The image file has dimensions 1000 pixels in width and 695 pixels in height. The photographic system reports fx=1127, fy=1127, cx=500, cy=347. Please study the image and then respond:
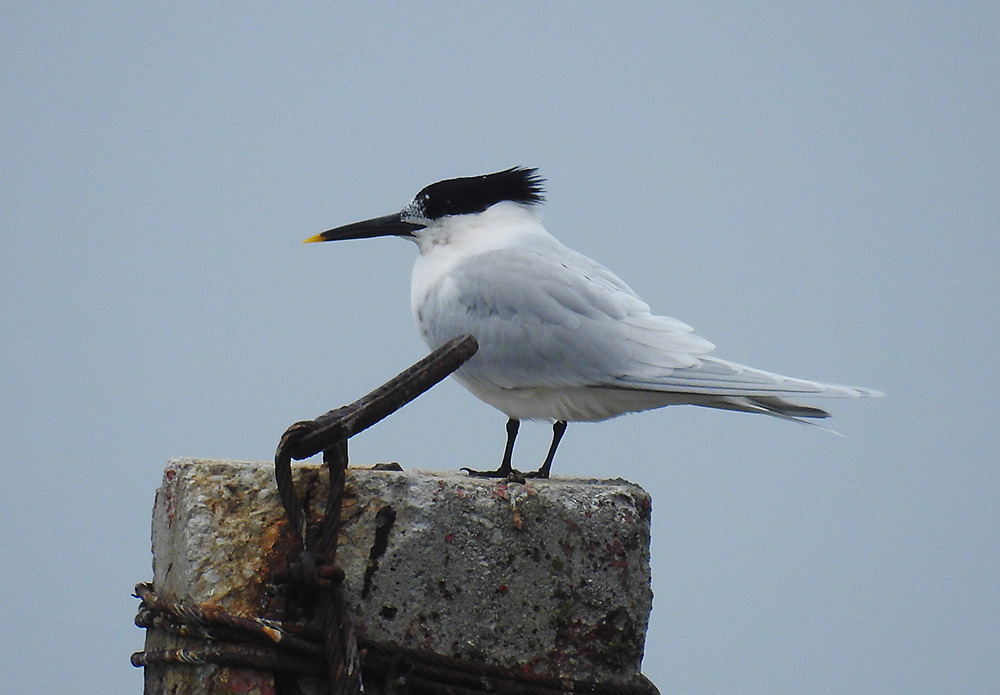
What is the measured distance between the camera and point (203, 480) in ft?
8.50

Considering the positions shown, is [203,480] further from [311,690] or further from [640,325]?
[640,325]

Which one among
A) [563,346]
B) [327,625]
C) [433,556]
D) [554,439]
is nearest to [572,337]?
[563,346]

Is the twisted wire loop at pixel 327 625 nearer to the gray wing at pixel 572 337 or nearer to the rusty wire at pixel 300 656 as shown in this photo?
the rusty wire at pixel 300 656

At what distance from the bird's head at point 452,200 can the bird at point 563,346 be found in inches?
12.0

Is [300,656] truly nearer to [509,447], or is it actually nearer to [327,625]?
[327,625]

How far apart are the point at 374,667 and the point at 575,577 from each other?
53 cm

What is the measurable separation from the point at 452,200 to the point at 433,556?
8.22ft

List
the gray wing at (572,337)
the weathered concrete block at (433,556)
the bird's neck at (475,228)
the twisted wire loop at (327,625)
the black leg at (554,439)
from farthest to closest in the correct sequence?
1. the bird's neck at (475,228)
2. the black leg at (554,439)
3. the gray wing at (572,337)
4. the weathered concrete block at (433,556)
5. the twisted wire loop at (327,625)

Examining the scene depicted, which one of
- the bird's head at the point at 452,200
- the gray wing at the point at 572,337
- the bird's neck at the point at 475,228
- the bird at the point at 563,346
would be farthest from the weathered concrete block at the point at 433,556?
the bird's head at the point at 452,200

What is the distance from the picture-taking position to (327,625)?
2416 millimetres

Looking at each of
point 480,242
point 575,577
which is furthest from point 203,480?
point 480,242

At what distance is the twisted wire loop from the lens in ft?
7.86

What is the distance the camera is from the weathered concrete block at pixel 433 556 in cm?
254

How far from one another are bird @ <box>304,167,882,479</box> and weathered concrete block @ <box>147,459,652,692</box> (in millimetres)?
1125
